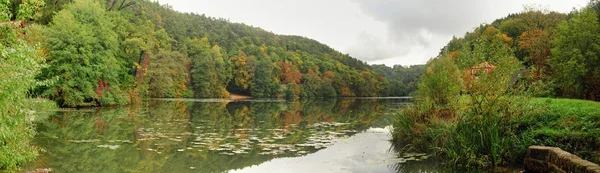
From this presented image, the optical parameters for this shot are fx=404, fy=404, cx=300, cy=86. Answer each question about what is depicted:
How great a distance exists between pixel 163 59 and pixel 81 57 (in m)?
27.7

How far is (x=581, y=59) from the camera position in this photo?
27.2 meters

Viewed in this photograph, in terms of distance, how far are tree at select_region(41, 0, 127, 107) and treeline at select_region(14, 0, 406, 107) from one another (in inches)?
2.9

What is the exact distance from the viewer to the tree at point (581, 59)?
87.3 feet

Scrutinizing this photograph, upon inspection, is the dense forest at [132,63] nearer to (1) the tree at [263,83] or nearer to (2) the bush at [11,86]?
(2) the bush at [11,86]

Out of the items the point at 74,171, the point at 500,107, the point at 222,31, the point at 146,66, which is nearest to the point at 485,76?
the point at 500,107

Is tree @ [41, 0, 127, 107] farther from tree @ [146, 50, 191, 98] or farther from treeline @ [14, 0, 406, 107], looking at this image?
tree @ [146, 50, 191, 98]

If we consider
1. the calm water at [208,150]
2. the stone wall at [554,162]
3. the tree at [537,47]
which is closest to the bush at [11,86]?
the calm water at [208,150]

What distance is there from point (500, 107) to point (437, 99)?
8.56 meters

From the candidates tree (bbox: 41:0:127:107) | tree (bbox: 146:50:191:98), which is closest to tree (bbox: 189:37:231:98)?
tree (bbox: 146:50:191:98)

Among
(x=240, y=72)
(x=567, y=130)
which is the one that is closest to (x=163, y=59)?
(x=240, y=72)

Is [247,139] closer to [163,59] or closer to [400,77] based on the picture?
[163,59]

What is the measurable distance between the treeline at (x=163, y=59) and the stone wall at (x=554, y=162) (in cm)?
1008

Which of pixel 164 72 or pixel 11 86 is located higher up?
pixel 164 72

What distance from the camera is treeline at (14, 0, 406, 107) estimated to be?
3020cm
